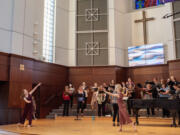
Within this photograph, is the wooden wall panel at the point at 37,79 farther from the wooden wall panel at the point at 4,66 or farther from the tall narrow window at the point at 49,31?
the tall narrow window at the point at 49,31

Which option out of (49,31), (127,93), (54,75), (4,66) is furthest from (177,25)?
(4,66)

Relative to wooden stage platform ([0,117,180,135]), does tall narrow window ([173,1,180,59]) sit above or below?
above

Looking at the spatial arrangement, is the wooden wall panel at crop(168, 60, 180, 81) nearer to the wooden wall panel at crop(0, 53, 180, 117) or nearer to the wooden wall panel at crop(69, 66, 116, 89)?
the wooden wall panel at crop(0, 53, 180, 117)

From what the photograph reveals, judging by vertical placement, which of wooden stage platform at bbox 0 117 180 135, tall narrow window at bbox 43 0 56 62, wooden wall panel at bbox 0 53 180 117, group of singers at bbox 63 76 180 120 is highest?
tall narrow window at bbox 43 0 56 62

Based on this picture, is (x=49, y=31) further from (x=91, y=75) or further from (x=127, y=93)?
(x=127, y=93)

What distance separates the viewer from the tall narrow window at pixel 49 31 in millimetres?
14695

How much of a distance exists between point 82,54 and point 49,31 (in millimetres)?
2718

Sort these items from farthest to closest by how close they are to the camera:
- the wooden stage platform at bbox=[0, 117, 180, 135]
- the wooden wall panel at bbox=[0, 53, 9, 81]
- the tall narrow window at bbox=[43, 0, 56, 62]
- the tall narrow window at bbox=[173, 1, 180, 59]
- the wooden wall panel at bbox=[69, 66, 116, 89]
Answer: the wooden wall panel at bbox=[69, 66, 116, 89]
the tall narrow window at bbox=[43, 0, 56, 62]
the tall narrow window at bbox=[173, 1, 180, 59]
the wooden wall panel at bbox=[0, 53, 9, 81]
the wooden stage platform at bbox=[0, 117, 180, 135]

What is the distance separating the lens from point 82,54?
15.9 m

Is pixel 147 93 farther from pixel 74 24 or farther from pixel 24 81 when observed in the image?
pixel 74 24

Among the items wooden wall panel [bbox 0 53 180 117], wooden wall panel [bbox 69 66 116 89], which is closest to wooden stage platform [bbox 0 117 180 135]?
wooden wall panel [bbox 0 53 180 117]

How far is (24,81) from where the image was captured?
11.8 m

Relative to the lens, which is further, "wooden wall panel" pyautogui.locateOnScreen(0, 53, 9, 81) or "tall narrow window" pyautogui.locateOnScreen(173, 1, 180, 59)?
"tall narrow window" pyautogui.locateOnScreen(173, 1, 180, 59)

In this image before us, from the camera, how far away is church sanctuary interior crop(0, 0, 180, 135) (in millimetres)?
11438
